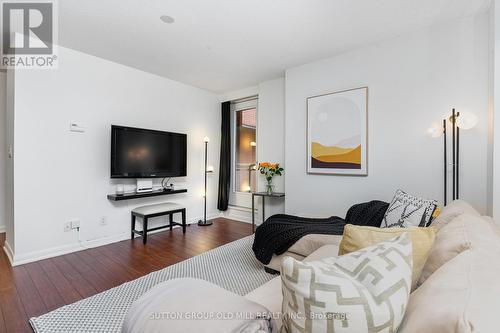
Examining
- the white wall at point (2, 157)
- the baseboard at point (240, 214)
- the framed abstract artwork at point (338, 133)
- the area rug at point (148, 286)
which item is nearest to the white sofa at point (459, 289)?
the area rug at point (148, 286)

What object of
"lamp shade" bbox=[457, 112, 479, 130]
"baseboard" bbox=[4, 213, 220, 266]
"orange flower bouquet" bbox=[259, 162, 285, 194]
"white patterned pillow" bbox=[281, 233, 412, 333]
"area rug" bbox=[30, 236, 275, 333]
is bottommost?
"area rug" bbox=[30, 236, 275, 333]

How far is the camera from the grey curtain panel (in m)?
4.92

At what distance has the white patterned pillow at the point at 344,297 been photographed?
24.0 inches

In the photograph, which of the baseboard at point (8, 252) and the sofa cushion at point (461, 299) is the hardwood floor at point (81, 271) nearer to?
the baseboard at point (8, 252)

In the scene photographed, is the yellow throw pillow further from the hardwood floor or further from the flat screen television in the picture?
the flat screen television

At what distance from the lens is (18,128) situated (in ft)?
8.84

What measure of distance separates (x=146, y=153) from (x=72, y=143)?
3.00 feet

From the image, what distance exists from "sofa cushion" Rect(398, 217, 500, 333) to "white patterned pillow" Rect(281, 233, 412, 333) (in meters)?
0.05

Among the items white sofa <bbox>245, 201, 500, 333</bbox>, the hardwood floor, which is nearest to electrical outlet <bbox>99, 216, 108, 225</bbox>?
the hardwood floor

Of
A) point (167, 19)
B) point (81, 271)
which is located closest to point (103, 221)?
point (81, 271)

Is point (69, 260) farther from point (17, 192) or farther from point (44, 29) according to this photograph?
point (44, 29)

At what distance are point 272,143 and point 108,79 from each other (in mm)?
2697

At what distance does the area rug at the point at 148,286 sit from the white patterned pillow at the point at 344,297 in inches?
64.4

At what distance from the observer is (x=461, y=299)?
0.57 m
